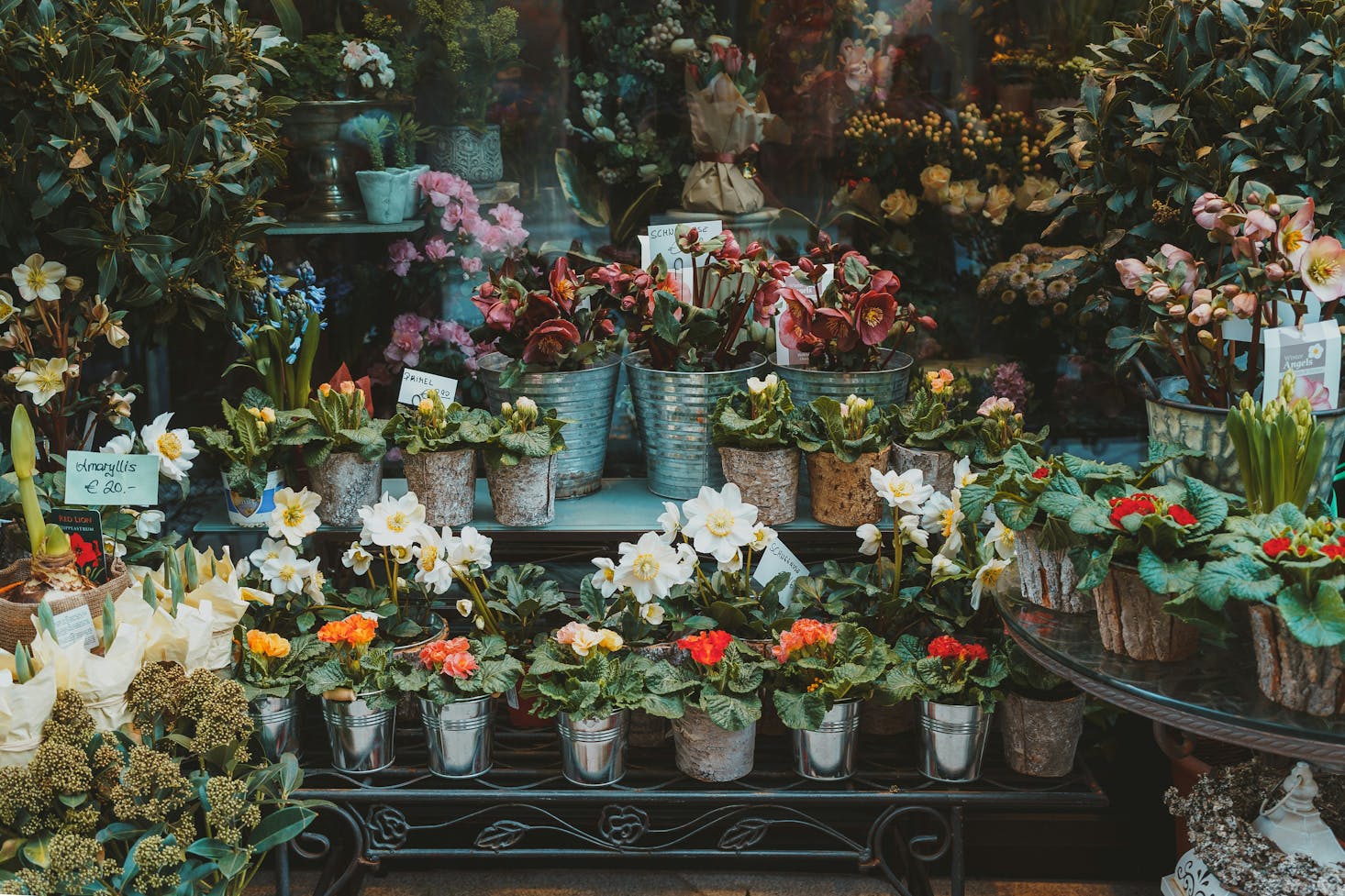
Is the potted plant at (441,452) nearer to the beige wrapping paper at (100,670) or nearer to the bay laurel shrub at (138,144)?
the bay laurel shrub at (138,144)

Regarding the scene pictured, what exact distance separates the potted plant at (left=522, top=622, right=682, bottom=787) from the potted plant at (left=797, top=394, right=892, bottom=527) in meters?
0.48

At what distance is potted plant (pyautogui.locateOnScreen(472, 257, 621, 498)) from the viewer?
7.82 ft

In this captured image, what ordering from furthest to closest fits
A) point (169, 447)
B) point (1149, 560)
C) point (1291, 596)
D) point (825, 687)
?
point (169, 447) → point (825, 687) → point (1149, 560) → point (1291, 596)

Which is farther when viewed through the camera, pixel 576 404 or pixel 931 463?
pixel 576 404

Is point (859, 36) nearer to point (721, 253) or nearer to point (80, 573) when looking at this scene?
point (721, 253)

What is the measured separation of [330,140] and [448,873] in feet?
5.51

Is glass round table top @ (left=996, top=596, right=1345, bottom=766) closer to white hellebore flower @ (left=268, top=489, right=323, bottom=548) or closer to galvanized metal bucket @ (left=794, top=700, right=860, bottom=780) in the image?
galvanized metal bucket @ (left=794, top=700, right=860, bottom=780)

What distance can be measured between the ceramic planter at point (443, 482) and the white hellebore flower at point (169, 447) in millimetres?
415

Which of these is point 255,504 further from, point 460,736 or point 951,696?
point 951,696

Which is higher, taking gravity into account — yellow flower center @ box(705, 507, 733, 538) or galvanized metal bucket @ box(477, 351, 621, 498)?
galvanized metal bucket @ box(477, 351, 621, 498)

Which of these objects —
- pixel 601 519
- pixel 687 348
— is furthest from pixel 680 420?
pixel 601 519

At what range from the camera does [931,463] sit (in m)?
2.32

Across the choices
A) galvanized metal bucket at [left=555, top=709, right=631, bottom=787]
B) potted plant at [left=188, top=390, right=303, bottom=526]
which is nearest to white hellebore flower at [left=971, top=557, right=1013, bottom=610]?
galvanized metal bucket at [left=555, top=709, right=631, bottom=787]

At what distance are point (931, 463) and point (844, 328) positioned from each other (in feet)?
1.01
